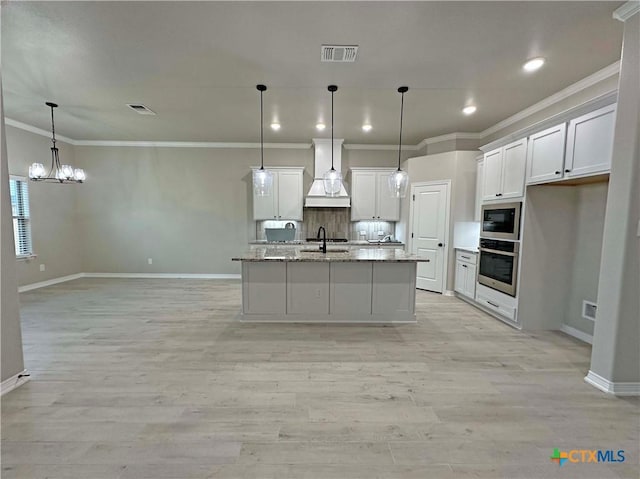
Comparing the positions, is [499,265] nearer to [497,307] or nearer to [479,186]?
[497,307]

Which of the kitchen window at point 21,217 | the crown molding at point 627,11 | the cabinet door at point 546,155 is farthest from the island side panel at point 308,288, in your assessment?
the kitchen window at point 21,217

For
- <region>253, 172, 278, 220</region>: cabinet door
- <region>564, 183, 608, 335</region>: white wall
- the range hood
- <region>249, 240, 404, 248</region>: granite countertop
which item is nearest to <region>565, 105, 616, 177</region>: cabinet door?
<region>564, 183, 608, 335</region>: white wall

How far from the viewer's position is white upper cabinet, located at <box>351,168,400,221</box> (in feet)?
19.4

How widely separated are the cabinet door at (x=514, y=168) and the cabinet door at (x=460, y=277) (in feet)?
4.69

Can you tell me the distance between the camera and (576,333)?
10.8 ft

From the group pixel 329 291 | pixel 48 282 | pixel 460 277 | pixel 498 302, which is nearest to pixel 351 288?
pixel 329 291

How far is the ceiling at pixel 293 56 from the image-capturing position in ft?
7.00

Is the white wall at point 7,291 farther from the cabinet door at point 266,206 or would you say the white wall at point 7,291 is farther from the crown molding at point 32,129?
the cabinet door at point 266,206

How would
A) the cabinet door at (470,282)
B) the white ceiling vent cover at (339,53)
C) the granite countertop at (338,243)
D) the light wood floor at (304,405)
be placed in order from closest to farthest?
the light wood floor at (304,405) → the white ceiling vent cover at (339,53) → the cabinet door at (470,282) → the granite countertop at (338,243)

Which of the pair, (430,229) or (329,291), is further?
(430,229)

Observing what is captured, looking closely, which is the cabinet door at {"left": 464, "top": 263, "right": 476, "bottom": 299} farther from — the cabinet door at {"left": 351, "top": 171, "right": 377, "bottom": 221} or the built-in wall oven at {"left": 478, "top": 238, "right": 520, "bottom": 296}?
the cabinet door at {"left": 351, "top": 171, "right": 377, "bottom": 221}

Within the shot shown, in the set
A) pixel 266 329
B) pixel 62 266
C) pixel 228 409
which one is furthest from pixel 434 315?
pixel 62 266

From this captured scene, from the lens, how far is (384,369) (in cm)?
255

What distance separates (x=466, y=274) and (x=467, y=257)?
28 cm
